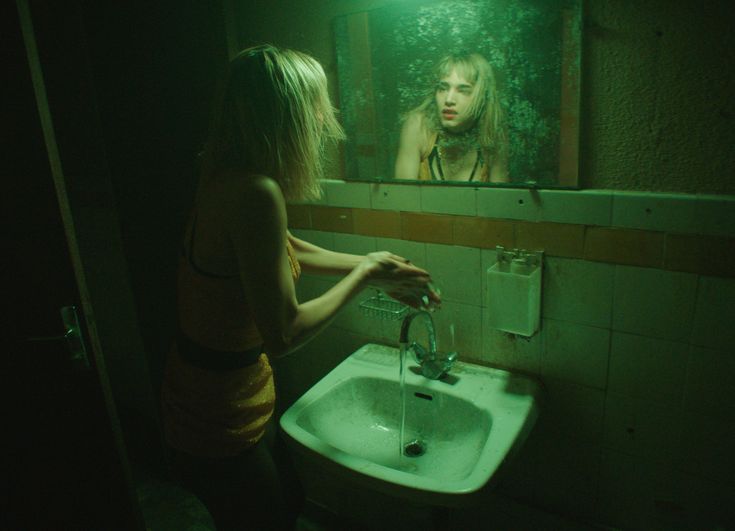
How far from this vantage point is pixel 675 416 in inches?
48.7

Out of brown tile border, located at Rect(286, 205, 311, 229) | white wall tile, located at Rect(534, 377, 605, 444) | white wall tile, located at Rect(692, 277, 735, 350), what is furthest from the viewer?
brown tile border, located at Rect(286, 205, 311, 229)

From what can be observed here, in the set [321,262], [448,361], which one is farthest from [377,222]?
[448,361]

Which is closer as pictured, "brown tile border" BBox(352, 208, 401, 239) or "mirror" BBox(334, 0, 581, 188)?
"mirror" BBox(334, 0, 581, 188)

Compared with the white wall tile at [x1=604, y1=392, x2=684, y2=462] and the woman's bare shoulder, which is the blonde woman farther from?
the white wall tile at [x1=604, y1=392, x2=684, y2=462]

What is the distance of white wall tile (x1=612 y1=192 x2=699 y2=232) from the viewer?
1097mm

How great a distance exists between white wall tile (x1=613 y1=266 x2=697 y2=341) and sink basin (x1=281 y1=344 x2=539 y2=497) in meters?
0.30

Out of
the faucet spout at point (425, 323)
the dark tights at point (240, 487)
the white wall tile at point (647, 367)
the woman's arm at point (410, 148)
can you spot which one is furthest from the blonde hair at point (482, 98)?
the dark tights at point (240, 487)

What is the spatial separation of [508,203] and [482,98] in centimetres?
26

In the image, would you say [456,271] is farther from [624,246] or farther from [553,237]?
[624,246]

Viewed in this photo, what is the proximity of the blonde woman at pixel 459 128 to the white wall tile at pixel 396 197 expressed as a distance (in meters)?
0.05

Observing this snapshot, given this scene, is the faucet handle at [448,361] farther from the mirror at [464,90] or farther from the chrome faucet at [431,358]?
the mirror at [464,90]

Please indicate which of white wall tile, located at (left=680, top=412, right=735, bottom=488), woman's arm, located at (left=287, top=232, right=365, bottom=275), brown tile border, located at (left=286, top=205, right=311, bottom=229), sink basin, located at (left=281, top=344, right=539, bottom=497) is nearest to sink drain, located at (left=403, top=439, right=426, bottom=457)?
sink basin, located at (left=281, top=344, right=539, bottom=497)

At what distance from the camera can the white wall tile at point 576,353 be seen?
1287 mm

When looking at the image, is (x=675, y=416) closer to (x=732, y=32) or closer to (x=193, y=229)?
(x=732, y=32)
